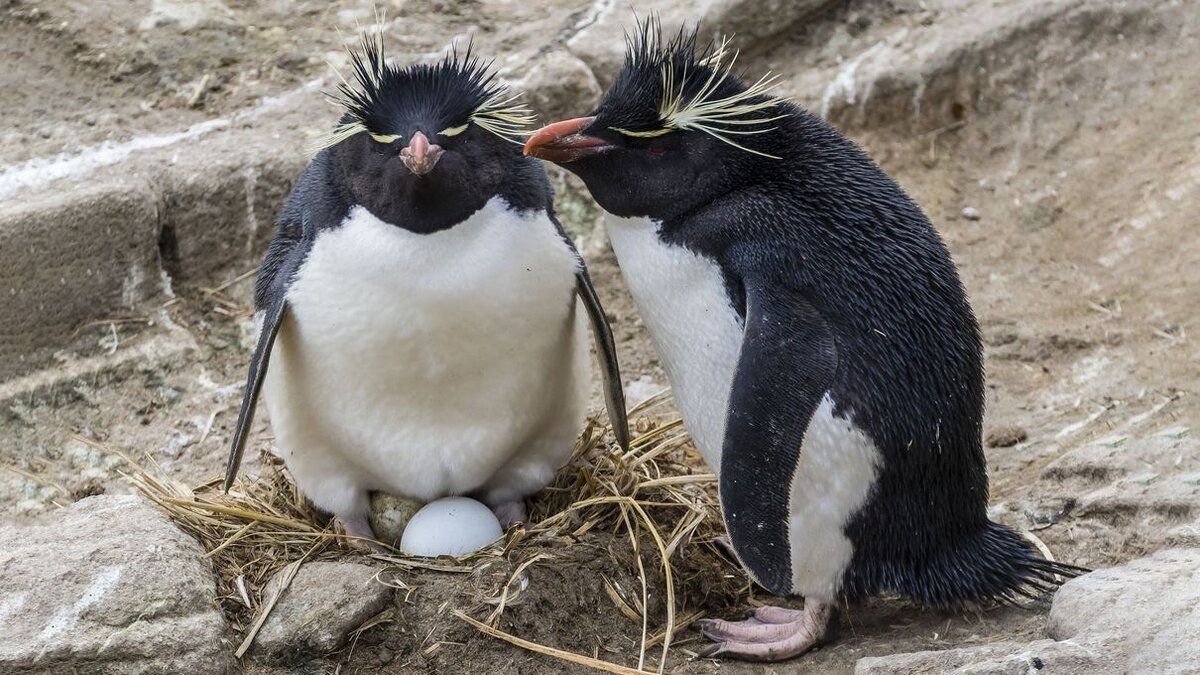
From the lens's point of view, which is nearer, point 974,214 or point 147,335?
point 147,335

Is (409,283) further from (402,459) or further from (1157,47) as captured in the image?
(1157,47)

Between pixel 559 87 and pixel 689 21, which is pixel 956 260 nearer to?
pixel 689 21

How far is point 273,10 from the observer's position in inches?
212

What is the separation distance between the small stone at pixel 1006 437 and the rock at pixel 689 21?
7.04 feet

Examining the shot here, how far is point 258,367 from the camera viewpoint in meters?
2.96

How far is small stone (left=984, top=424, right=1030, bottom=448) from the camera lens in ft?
12.4

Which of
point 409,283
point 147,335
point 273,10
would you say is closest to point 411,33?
point 273,10

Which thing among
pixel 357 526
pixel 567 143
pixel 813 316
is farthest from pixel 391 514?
pixel 813 316

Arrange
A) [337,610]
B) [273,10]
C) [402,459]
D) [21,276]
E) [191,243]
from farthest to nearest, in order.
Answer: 1. [273,10]
2. [191,243]
3. [21,276]
4. [402,459]
5. [337,610]

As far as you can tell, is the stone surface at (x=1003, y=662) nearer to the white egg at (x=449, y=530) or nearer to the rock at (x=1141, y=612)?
the rock at (x=1141, y=612)

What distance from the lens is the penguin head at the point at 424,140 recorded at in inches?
108

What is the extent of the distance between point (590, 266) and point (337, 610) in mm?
2495

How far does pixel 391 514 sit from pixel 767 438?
118 centimetres

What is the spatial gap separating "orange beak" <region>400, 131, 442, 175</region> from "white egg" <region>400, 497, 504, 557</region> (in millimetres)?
880
